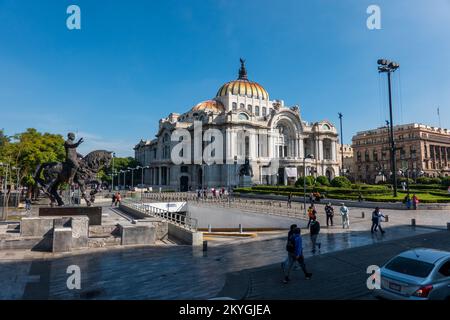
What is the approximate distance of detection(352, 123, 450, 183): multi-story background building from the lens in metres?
84.2

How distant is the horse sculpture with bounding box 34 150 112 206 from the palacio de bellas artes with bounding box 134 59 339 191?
47.1 m

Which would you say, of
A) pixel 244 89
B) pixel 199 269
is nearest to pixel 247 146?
pixel 244 89

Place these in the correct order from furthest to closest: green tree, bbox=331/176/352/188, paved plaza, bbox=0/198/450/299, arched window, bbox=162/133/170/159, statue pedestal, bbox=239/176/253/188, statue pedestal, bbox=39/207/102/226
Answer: arched window, bbox=162/133/170/159
statue pedestal, bbox=239/176/253/188
green tree, bbox=331/176/352/188
statue pedestal, bbox=39/207/102/226
paved plaza, bbox=0/198/450/299

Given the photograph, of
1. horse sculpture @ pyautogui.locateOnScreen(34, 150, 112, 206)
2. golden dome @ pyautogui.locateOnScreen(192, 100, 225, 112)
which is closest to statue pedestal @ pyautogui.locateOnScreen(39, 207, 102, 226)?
horse sculpture @ pyautogui.locateOnScreen(34, 150, 112, 206)

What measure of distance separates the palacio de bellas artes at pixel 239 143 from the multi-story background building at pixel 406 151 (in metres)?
13.2

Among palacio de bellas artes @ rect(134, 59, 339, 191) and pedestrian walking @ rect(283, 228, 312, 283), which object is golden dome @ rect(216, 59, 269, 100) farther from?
pedestrian walking @ rect(283, 228, 312, 283)

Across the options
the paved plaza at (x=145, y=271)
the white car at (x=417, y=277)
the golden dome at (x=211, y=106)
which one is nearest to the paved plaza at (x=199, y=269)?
the paved plaza at (x=145, y=271)

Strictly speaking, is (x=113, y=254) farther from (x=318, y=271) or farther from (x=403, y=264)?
(x=403, y=264)

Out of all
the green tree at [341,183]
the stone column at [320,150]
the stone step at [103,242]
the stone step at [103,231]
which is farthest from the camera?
the stone column at [320,150]

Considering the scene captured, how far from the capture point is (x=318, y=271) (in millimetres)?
10086

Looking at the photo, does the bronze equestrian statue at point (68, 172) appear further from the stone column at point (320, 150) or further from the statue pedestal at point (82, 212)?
the stone column at point (320, 150)

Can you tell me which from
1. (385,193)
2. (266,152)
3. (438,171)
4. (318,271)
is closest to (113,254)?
(318,271)

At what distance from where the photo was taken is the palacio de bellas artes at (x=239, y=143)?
7181 cm
